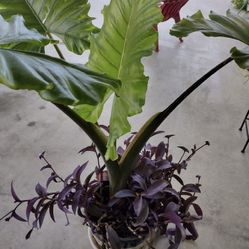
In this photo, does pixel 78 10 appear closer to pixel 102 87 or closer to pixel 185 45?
pixel 102 87

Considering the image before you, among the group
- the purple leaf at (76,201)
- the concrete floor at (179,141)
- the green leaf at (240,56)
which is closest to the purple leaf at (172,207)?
the purple leaf at (76,201)

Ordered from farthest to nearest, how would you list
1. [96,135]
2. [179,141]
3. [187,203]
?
[179,141]
[187,203]
[96,135]

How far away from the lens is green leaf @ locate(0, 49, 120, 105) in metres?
0.54

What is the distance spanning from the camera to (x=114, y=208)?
1.15 m

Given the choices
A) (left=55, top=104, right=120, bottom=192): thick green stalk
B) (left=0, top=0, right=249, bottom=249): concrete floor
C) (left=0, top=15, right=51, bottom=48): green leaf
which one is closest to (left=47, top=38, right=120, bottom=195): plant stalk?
(left=55, top=104, right=120, bottom=192): thick green stalk

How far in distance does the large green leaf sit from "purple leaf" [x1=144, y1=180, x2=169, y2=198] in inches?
20.5

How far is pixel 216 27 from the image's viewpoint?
0.88m

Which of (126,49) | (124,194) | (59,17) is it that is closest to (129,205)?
(124,194)

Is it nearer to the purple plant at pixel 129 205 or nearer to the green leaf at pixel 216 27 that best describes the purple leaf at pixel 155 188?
the purple plant at pixel 129 205

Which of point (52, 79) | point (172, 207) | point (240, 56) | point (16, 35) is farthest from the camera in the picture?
point (172, 207)

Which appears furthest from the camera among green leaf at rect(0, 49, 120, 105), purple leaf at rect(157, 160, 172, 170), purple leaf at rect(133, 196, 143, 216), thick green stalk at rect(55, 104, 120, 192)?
purple leaf at rect(157, 160, 172, 170)

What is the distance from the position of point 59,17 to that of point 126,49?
1.19 ft

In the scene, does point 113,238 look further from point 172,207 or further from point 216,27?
point 216,27

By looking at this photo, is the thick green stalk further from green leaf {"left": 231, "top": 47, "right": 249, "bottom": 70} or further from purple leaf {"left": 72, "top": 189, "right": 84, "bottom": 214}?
green leaf {"left": 231, "top": 47, "right": 249, "bottom": 70}
